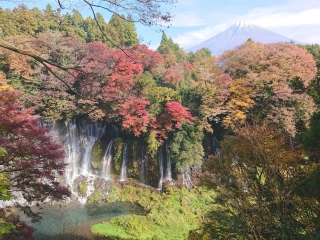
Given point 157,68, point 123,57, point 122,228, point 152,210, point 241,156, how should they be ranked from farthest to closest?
point 157,68
point 123,57
point 152,210
point 122,228
point 241,156

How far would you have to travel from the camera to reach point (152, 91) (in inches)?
653

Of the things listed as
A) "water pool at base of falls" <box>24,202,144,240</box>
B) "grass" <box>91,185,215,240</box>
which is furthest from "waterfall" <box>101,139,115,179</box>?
"water pool at base of falls" <box>24,202,144,240</box>

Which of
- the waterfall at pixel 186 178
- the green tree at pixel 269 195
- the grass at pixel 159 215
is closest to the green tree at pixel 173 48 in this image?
the waterfall at pixel 186 178

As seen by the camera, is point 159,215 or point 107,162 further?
point 107,162

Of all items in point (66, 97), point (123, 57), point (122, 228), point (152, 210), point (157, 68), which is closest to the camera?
point (122, 228)

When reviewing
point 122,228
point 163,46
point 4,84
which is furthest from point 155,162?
point 163,46

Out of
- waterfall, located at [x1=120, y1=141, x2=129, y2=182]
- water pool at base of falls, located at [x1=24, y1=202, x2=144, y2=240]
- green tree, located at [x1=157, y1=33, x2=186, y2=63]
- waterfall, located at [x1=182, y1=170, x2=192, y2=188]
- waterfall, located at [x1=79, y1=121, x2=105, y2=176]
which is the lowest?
water pool at base of falls, located at [x1=24, y1=202, x2=144, y2=240]

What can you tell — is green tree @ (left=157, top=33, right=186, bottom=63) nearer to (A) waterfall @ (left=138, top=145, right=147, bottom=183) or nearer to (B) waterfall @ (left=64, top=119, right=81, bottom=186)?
(B) waterfall @ (left=64, top=119, right=81, bottom=186)

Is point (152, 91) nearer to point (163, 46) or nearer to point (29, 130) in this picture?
point (29, 130)

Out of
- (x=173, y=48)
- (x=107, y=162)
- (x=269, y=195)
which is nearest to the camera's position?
(x=269, y=195)

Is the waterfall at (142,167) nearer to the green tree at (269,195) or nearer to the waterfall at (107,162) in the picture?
the waterfall at (107,162)

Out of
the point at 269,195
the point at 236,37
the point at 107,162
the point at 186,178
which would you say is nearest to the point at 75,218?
the point at 107,162

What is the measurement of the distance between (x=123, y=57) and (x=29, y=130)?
9.78 metres

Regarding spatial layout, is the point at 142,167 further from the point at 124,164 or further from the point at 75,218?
the point at 75,218
